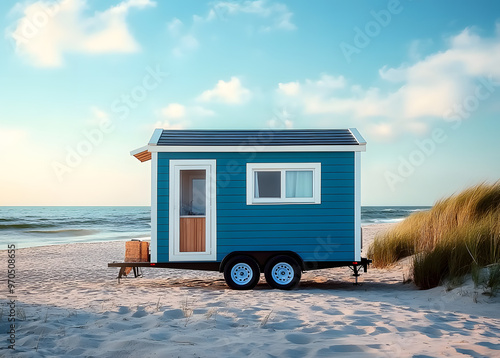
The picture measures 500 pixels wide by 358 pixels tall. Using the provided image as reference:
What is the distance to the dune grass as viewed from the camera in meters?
7.75

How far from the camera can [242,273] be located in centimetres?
849

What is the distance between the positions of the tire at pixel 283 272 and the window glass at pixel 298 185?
1.23 metres

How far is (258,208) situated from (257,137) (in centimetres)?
147

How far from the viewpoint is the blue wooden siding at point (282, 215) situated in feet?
28.0

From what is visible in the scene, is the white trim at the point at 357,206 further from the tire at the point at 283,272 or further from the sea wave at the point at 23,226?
the sea wave at the point at 23,226

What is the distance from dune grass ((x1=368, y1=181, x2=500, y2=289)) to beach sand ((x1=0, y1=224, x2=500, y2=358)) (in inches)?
19.3

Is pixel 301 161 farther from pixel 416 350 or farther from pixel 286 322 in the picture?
pixel 416 350

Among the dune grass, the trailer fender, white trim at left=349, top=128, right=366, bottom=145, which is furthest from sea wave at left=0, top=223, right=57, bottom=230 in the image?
white trim at left=349, top=128, right=366, bottom=145

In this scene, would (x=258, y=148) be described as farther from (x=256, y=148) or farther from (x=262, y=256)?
(x=262, y=256)

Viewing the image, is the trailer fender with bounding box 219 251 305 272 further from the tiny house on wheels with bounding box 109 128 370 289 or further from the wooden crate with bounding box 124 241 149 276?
the wooden crate with bounding box 124 241 149 276

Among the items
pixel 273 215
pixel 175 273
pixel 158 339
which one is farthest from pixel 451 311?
pixel 175 273

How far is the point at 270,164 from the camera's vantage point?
28.1ft

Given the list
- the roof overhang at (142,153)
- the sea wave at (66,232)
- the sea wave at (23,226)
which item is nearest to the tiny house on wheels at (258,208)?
the roof overhang at (142,153)

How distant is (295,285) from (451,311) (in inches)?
119
